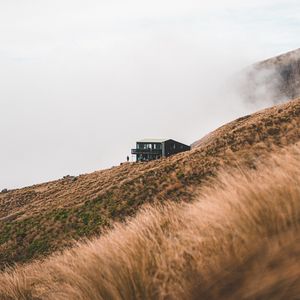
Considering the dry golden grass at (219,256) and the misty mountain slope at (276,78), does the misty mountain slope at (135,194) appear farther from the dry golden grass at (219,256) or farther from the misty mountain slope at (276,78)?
the misty mountain slope at (276,78)

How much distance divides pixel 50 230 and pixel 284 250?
27209 millimetres

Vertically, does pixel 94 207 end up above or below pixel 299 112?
below

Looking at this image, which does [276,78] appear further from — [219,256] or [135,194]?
[219,256]

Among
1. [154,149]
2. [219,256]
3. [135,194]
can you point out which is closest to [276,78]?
[154,149]

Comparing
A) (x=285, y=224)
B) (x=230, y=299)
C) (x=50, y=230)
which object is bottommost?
(x=50, y=230)

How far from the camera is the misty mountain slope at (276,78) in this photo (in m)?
161

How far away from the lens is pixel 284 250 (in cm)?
300

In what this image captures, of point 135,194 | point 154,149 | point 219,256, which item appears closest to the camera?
point 219,256

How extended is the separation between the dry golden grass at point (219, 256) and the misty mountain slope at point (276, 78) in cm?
16025

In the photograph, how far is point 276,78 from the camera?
168 m

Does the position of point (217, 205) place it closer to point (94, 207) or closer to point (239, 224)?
point (239, 224)

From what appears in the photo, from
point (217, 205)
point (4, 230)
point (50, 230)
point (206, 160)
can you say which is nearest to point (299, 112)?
point (206, 160)

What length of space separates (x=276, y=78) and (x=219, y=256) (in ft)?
577

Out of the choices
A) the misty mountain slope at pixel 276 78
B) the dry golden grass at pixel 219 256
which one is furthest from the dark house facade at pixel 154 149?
the misty mountain slope at pixel 276 78
